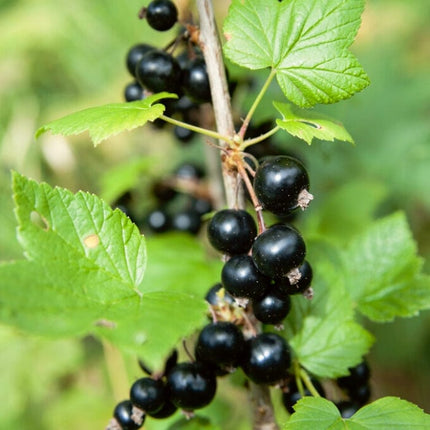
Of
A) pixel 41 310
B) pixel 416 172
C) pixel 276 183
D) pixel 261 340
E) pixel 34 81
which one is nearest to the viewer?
pixel 41 310

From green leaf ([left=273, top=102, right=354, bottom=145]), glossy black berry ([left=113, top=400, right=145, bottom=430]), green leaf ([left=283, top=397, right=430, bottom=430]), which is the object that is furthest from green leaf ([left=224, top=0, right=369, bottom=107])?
glossy black berry ([left=113, top=400, right=145, bottom=430])

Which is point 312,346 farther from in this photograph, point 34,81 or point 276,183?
point 34,81

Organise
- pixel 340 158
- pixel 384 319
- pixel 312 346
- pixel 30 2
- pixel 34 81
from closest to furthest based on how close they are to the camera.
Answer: pixel 312 346 → pixel 384 319 → pixel 340 158 → pixel 34 81 → pixel 30 2

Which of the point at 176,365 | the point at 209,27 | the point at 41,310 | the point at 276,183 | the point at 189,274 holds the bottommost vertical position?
the point at 189,274

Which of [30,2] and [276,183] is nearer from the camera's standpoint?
[276,183]

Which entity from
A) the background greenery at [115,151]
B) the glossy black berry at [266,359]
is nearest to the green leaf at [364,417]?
the glossy black berry at [266,359]

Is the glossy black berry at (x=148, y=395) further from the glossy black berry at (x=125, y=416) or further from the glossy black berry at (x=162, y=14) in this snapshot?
the glossy black berry at (x=162, y=14)

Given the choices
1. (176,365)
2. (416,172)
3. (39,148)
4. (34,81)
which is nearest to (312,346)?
(176,365)
